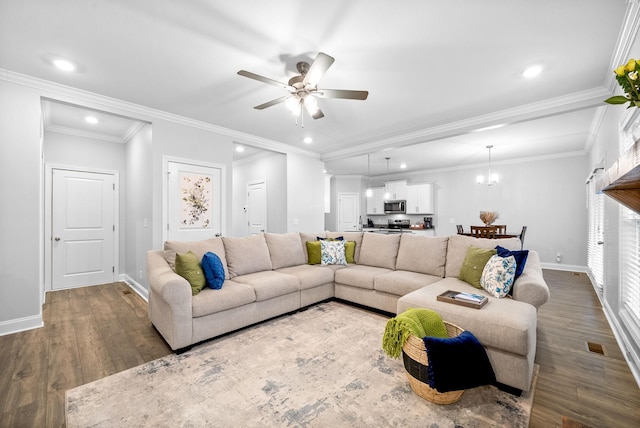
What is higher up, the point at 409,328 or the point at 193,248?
the point at 193,248

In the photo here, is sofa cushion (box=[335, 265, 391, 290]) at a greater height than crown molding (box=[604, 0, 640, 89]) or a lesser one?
lesser

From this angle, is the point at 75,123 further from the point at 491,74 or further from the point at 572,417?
the point at 572,417

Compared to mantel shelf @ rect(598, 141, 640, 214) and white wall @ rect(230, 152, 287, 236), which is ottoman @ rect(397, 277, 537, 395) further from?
white wall @ rect(230, 152, 287, 236)

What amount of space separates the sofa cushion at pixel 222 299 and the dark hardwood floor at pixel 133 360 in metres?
0.52

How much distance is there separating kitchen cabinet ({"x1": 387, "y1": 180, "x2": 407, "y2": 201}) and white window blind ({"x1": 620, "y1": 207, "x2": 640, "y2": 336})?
5.91 meters

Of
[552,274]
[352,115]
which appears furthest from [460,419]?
[552,274]

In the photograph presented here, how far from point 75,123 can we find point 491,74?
5.98 meters

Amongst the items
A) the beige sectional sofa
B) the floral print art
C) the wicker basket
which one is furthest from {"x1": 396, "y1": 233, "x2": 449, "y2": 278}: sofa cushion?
the floral print art

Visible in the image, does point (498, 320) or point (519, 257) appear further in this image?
point (519, 257)

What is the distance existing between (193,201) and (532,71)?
15.2ft

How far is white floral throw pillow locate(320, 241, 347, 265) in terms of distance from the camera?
4.10m

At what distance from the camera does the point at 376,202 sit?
9336 mm

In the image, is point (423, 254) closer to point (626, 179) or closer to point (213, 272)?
point (213, 272)

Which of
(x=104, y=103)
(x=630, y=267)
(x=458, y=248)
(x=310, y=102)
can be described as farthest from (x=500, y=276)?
(x=104, y=103)
